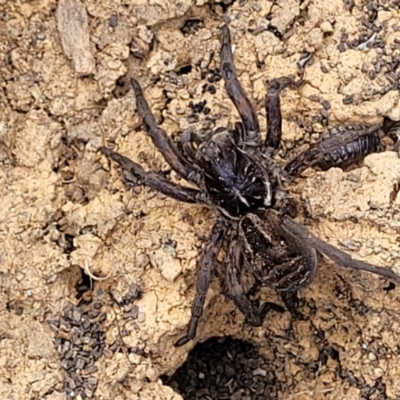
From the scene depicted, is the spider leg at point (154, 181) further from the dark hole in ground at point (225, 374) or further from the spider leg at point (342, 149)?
the dark hole in ground at point (225, 374)

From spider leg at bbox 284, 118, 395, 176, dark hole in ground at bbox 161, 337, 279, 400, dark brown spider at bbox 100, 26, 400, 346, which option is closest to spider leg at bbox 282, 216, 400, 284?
dark brown spider at bbox 100, 26, 400, 346

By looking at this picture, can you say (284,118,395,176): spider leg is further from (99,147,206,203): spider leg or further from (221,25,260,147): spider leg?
(99,147,206,203): spider leg

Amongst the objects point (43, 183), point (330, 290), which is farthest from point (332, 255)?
point (43, 183)

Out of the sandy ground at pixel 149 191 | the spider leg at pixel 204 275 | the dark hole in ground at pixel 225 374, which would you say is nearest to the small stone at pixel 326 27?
the sandy ground at pixel 149 191

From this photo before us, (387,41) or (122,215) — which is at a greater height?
(387,41)

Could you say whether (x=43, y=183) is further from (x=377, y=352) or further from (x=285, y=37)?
(x=377, y=352)

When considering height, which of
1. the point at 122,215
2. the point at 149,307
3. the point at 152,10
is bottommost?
the point at 149,307
